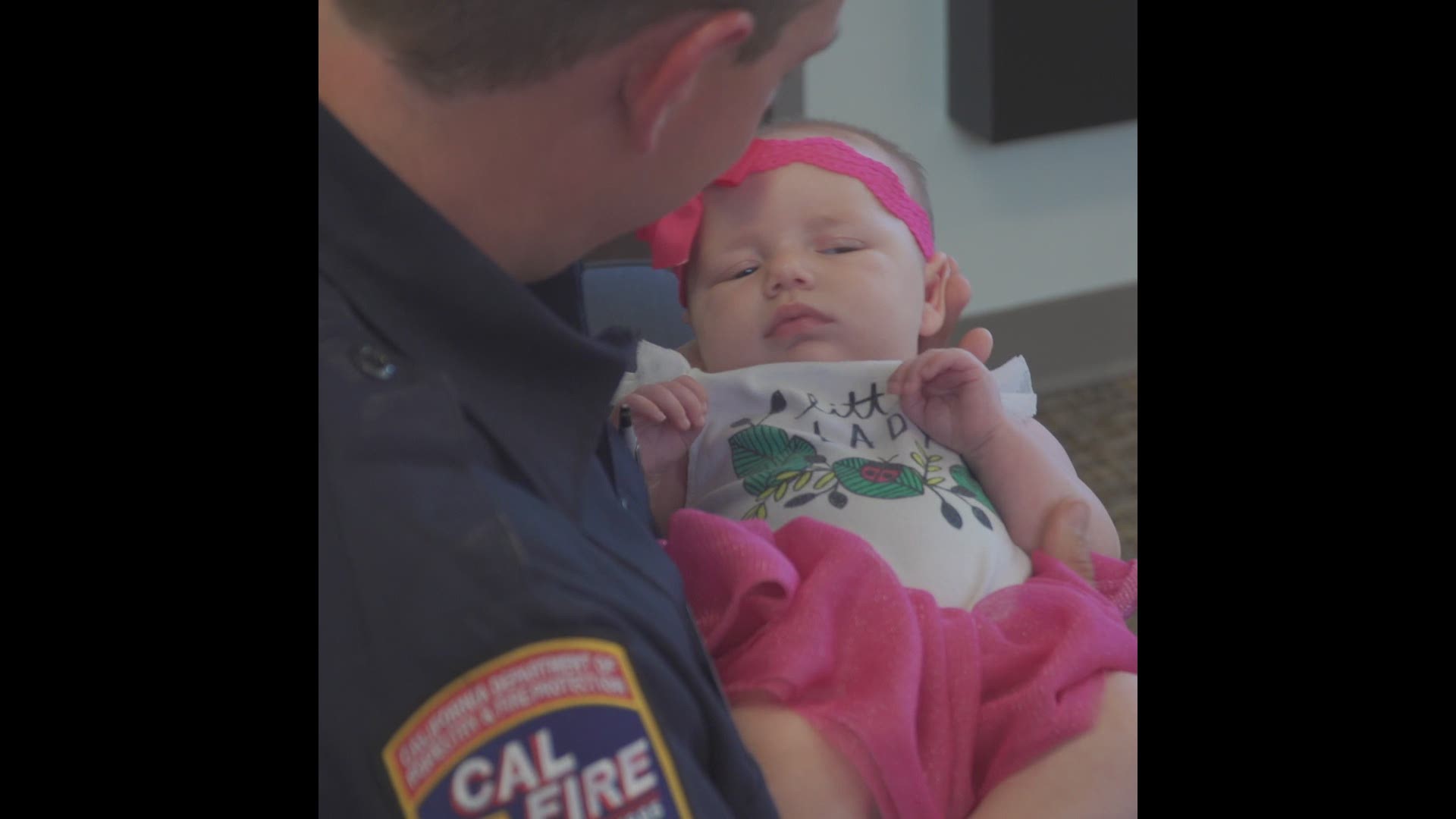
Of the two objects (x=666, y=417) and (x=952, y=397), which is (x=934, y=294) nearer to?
(x=952, y=397)

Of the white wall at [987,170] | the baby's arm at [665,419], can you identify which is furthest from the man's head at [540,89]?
the white wall at [987,170]

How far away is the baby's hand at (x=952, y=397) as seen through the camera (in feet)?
3.70

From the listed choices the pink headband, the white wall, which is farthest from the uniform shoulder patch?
the white wall

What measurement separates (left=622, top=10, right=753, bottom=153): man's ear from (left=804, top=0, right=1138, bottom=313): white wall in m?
1.71

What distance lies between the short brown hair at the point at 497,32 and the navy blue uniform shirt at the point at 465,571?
5 centimetres

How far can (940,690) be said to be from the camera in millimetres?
824

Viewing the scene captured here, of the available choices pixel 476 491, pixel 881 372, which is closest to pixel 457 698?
pixel 476 491

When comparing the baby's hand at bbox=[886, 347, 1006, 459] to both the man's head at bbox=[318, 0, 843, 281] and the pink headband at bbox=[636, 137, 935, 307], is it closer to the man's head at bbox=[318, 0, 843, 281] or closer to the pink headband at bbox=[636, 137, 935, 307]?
the pink headband at bbox=[636, 137, 935, 307]

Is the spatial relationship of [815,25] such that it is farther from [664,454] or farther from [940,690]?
[664,454]

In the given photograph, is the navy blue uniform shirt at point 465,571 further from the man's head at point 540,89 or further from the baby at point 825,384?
the baby at point 825,384

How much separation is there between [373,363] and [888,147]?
898 millimetres

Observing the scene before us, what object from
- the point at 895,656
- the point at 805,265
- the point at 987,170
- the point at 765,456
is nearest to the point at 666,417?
the point at 765,456

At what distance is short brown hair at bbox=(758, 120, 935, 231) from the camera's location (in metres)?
1.28
